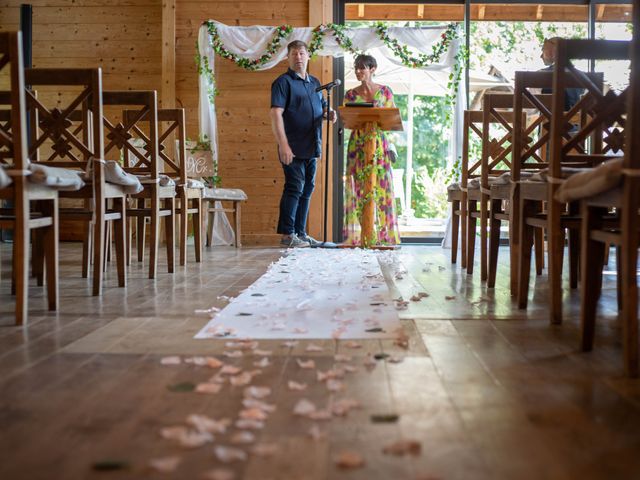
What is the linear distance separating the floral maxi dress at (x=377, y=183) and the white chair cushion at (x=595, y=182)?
355 cm

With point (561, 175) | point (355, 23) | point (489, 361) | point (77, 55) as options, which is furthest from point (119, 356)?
point (77, 55)

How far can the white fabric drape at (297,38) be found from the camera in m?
6.69

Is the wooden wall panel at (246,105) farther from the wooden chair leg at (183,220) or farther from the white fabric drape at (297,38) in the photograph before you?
the wooden chair leg at (183,220)

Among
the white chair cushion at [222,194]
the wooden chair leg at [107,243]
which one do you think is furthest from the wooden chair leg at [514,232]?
the white chair cushion at [222,194]

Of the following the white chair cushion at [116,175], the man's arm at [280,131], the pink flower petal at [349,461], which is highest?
the man's arm at [280,131]

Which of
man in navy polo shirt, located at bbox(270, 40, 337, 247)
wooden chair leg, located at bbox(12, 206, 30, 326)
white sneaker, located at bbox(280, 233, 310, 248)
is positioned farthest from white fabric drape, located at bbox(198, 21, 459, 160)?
wooden chair leg, located at bbox(12, 206, 30, 326)

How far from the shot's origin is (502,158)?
4.20 metres

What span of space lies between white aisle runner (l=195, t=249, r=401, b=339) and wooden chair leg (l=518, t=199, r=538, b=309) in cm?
55

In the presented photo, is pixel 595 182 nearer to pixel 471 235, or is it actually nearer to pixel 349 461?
pixel 349 461

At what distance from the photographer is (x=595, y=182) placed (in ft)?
6.27

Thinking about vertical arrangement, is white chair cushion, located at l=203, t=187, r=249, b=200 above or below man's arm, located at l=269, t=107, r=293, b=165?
below

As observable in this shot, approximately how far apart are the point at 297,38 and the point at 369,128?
1.59 m

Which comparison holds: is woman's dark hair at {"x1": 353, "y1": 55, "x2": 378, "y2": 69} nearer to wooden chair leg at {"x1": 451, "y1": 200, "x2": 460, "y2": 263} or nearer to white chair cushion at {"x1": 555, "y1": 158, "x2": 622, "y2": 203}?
wooden chair leg at {"x1": 451, "y1": 200, "x2": 460, "y2": 263}

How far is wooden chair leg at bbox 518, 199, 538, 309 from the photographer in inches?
112
